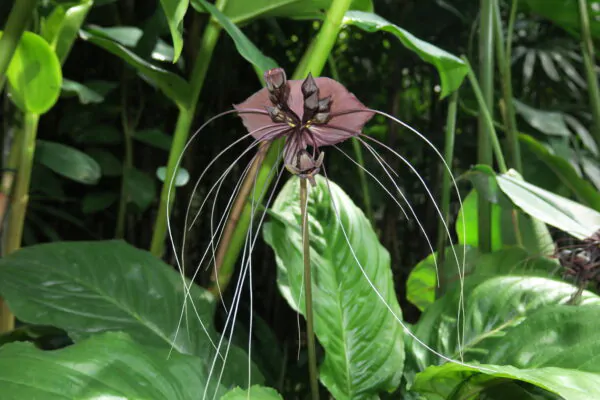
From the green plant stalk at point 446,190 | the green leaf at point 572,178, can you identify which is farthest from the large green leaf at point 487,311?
the green leaf at point 572,178

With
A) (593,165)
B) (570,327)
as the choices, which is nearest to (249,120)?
(570,327)

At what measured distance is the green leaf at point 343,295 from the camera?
23.8 inches

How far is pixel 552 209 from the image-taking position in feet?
2.02

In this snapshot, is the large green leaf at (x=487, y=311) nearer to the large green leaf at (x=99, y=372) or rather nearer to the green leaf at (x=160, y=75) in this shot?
the large green leaf at (x=99, y=372)

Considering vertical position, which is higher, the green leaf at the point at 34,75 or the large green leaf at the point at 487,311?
the green leaf at the point at 34,75

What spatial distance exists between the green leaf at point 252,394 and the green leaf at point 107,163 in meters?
0.64

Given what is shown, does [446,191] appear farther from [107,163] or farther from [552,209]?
[107,163]

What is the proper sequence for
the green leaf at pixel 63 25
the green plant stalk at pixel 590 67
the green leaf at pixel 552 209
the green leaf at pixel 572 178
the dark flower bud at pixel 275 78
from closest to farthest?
the dark flower bud at pixel 275 78
the green leaf at pixel 552 209
the green leaf at pixel 63 25
the green leaf at pixel 572 178
the green plant stalk at pixel 590 67

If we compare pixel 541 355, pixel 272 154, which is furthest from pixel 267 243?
pixel 541 355

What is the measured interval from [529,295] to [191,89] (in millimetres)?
448

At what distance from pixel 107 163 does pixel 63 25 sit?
14.6 inches

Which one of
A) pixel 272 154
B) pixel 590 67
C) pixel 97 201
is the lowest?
pixel 97 201

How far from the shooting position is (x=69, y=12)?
26.6 inches

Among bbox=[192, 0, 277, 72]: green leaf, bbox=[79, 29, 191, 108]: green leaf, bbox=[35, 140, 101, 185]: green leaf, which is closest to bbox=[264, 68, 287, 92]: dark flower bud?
bbox=[192, 0, 277, 72]: green leaf
